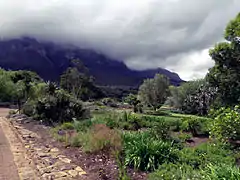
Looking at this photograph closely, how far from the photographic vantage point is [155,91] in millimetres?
57188

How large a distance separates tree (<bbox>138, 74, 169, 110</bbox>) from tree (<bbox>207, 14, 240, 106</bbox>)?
109 feet

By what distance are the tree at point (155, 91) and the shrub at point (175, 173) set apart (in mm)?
48141

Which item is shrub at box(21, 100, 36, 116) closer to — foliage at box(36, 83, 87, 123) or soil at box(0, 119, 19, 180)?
foliage at box(36, 83, 87, 123)

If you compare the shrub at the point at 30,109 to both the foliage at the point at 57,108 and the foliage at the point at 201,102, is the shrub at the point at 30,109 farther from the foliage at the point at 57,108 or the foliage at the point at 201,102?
the foliage at the point at 201,102

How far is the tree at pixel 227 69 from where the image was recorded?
61.9 ft

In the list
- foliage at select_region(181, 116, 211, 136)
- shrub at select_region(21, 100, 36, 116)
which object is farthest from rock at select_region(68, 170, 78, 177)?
shrub at select_region(21, 100, 36, 116)

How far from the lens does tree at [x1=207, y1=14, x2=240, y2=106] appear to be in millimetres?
18873

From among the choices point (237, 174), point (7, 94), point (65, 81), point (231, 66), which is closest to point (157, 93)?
point (65, 81)

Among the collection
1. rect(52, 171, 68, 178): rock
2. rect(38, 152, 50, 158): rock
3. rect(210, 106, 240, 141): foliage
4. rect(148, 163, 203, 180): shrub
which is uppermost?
rect(210, 106, 240, 141): foliage

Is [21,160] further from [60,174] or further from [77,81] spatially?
[77,81]

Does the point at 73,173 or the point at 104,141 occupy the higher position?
the point at 104,141

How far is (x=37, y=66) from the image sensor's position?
97375 millimetres

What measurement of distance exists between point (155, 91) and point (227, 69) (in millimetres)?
37063

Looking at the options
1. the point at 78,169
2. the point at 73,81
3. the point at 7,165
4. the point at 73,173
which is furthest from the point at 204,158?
the point at 73,81
